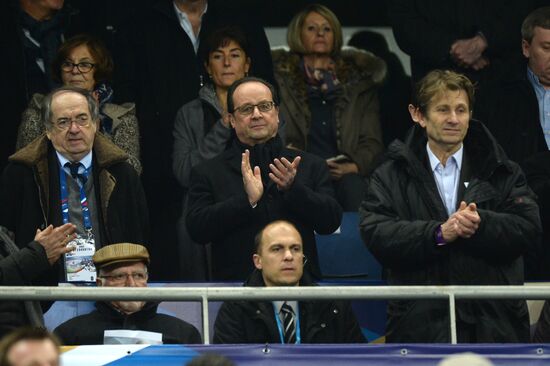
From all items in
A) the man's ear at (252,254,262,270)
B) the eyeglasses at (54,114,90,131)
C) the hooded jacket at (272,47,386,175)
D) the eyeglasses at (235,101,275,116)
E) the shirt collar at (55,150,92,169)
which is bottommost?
the man's ear at (252,254,262,270)

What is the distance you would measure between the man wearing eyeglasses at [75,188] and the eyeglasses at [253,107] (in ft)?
2.55

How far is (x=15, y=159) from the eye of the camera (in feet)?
36.9

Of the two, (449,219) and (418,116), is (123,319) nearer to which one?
(449,219)

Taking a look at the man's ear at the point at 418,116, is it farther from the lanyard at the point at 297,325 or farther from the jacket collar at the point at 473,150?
the lanyard at the point at 297,325

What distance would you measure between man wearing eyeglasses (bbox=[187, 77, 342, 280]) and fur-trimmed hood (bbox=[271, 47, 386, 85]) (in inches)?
60.3

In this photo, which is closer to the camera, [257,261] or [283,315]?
[283,315]

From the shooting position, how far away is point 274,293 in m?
9.68

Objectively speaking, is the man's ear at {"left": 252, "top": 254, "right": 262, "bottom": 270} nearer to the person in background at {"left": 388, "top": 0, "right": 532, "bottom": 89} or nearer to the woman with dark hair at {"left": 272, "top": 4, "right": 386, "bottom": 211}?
the woman with dark hair at {"left": 272, "top": 4, "right": 386, "bottom": 211}

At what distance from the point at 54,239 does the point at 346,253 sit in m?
2.37

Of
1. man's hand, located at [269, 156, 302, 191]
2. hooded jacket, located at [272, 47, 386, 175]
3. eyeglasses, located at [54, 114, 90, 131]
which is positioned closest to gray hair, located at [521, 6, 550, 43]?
hooded jacket, located at [272, 47, 386, 175]

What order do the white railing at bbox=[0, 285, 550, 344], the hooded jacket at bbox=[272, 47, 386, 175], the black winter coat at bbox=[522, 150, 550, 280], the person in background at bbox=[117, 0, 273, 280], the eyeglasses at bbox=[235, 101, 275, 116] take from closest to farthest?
the white railing at bbox=[0, 285, 550, 344], the eyeglasses at bbox=[235, 101, 275, 116], the black winter coat at bbox=[522, 150, 550, 280], the person in background at bbox=[117, 0, 273, 280], the hooded jacket at bbox=[272, 47, 386, 175]

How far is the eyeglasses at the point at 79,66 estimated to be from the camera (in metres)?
12.5

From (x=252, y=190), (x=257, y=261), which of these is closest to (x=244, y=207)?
(x=252, y=190)

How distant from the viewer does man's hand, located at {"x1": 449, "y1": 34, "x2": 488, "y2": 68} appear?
12.9 metres
